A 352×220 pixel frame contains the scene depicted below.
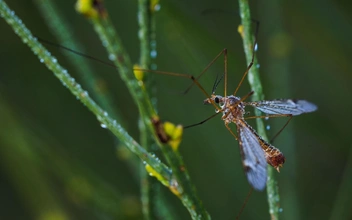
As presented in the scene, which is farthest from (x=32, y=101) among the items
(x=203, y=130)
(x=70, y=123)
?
(x=203, y=130)

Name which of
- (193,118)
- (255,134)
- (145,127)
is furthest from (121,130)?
(193,118)

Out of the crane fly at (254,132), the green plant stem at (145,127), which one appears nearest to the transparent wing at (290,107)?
the crane fly at (254,132)

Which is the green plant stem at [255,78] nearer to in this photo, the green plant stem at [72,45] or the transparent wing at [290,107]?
the transparent wing at [290,107]

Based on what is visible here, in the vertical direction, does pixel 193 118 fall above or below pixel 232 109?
above

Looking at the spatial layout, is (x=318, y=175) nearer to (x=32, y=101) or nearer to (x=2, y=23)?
(x=32, y=101)

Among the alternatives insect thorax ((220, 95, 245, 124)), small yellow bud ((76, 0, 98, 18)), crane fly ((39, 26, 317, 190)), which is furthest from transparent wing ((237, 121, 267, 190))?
small yellow bud ((76, 0, 98, 18))

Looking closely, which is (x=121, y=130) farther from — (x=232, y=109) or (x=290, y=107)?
(x=290, y=107)
